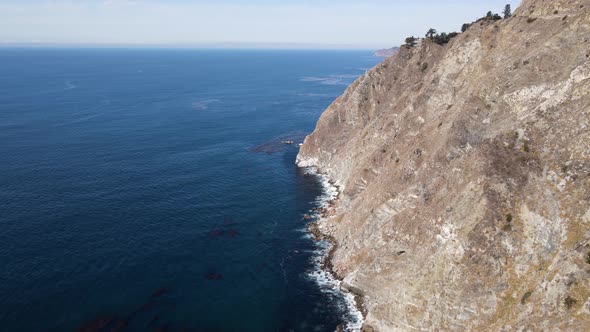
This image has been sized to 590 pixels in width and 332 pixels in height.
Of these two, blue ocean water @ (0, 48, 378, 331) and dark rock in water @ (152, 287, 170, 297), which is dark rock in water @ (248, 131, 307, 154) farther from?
dark rock in water @ (152, 287, 170, 297)

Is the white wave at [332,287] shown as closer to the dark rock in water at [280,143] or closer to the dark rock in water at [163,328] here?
the dark rock in water at [163,328]

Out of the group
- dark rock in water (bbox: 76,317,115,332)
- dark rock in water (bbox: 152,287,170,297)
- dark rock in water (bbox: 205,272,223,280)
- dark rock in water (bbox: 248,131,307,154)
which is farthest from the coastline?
dark rock in water (bbox: 248,131,307,154)


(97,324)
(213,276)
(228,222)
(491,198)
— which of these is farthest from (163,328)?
(491,198)

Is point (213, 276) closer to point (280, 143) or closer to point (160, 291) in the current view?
point (160, 291)

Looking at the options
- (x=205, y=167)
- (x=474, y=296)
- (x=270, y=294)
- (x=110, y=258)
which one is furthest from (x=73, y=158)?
(x=474, y=296)

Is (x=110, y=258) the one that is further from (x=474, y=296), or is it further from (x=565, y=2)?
(x=565, y=2)

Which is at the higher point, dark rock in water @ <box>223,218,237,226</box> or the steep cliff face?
the steep cliff face
